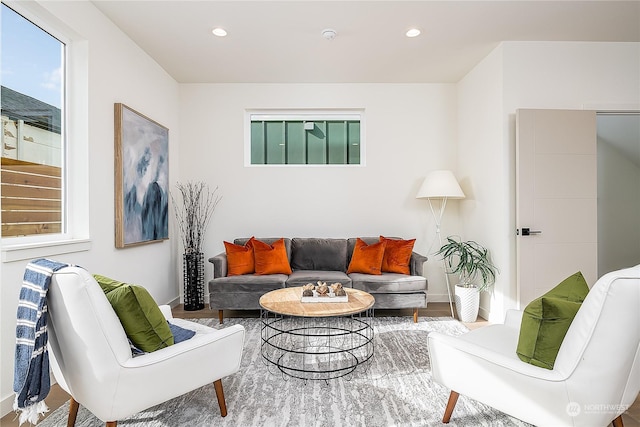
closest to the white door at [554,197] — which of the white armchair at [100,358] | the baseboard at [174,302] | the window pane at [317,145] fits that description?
the window pane at [317,145]

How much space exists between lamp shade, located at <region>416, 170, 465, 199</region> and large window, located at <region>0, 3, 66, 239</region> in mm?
3523

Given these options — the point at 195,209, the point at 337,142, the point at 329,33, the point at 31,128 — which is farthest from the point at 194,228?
the point at 329,33

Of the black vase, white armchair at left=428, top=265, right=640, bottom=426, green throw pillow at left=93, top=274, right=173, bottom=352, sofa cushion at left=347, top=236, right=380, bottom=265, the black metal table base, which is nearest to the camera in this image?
white armchair at left=428, top=265, right=640, bottom=426

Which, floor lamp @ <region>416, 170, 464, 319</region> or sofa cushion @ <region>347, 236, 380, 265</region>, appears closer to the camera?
floor lamp @ <region>416, 170, 464, 319</region>

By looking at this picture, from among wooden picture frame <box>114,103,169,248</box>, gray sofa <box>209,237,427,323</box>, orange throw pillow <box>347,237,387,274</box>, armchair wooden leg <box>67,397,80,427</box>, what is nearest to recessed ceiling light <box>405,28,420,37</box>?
orange throw pillow <box>347,237,387,274</box>

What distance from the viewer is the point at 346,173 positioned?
183 inches

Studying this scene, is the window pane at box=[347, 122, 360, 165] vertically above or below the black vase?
above

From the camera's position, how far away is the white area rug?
1.98 m

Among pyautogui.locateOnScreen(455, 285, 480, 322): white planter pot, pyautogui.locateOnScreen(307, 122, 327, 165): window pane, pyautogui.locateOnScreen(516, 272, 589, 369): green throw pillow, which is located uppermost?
pyautogui.locateOnScreen(307, 122, 327, 165): window pane

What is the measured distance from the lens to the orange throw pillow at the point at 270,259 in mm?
3961

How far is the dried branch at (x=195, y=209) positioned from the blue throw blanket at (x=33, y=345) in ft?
9.25

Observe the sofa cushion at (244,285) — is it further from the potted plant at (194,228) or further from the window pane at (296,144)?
the window pane at (296,144)

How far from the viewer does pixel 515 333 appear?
85.7 inches

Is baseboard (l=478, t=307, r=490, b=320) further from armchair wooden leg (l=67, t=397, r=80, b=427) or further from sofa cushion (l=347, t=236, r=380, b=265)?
armchair wooden leg (l=67, t=397, r=80, b=427)
